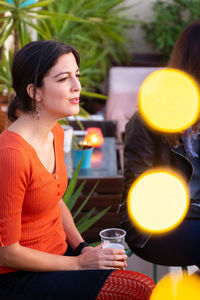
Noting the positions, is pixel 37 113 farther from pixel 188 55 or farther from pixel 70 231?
pixel 188 55

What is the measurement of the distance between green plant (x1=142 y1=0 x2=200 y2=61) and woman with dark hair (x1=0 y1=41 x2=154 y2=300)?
15.4 ft

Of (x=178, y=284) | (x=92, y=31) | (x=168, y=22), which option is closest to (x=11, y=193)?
(x=178, y=284)

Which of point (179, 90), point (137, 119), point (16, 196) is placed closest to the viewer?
point (179, 90)

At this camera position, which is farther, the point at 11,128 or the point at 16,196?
the point at 11,128

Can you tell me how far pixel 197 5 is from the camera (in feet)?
19.0

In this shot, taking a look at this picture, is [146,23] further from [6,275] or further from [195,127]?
[6,275]

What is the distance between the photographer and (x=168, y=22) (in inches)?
229

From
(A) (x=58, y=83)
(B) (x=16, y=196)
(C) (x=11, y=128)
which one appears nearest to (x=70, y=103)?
(A) (x=58, y=83)

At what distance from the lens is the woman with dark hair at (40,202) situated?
1027 millimetres

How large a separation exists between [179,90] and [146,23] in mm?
5462

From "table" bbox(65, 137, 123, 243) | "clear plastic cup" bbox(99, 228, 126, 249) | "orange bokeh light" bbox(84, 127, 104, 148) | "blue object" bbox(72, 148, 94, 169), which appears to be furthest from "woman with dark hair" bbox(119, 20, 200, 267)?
"orange bokeh light" bbox(84, 127, 104, 148)

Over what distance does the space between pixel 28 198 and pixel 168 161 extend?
0.51m

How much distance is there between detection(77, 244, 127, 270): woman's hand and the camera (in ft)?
3.57

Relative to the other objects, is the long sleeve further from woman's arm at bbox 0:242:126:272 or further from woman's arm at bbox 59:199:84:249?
woman's arm at bbox 59:199:84:249
